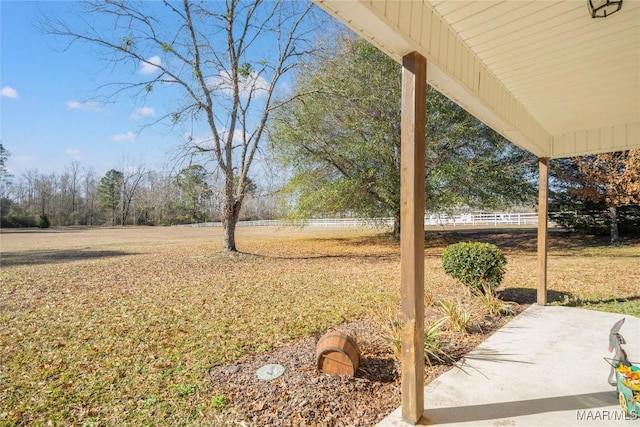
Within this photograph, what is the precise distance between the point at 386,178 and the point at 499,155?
4.13m

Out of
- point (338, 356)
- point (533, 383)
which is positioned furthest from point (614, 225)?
point (338, 356)

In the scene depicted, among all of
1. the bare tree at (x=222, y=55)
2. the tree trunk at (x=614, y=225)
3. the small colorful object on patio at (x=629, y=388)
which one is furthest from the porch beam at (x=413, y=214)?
the tree trunk at (x=614, y=225)

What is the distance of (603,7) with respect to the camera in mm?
1980

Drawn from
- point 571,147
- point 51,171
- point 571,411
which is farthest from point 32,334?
point 51,171

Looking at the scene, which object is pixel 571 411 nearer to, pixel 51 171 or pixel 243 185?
pixel 243 185

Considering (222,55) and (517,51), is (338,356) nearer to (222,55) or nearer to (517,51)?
(517,51)

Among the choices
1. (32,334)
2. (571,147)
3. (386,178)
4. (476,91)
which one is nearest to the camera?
(476,91)

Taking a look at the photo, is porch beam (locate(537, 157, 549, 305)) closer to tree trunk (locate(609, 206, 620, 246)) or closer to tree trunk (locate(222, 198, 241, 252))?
tree trunk (locate(222, 198, 241, 252))

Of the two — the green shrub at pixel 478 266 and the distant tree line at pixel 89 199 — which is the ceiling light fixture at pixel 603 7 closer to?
the green shrub at pixel 478 266

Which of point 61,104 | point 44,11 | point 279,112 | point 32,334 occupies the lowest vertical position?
point 32,334

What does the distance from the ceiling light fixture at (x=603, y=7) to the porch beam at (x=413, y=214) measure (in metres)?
1.10

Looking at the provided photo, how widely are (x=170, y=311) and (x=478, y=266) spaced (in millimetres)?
4567

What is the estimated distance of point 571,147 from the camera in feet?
14.9

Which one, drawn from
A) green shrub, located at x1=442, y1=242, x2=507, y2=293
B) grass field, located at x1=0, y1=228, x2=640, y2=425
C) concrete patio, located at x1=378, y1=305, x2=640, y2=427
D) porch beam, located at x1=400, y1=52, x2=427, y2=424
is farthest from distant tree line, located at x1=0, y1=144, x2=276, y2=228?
porch beam, located at x1=400, y1=52, x2=427, y2=424
